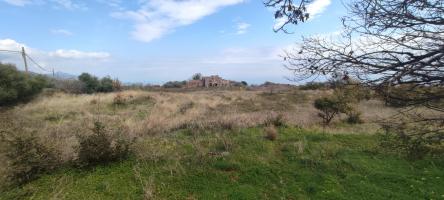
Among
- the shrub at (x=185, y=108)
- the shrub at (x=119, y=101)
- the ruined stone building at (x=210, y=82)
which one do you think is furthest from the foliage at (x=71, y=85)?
the ruined stone building at (x=210, y=82)

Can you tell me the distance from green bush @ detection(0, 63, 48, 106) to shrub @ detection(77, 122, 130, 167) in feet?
65.2

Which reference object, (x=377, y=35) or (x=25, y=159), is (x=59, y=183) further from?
(x=377, y=35)

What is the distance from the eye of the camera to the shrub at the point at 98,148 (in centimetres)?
772

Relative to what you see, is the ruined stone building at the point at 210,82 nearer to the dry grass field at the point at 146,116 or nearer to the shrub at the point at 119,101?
the dry grass field at the point at 146,116

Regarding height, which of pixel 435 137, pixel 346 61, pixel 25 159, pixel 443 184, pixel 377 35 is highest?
pixel 377 35

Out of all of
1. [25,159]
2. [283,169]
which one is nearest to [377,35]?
[283,169]

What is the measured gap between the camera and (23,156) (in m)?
7.13

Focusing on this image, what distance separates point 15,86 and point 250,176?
2436cm

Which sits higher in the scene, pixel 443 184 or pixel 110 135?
pixel 110 135

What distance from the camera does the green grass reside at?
22.2ft

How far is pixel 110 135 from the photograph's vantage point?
8.19 meters

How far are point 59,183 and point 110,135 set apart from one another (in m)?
1.62

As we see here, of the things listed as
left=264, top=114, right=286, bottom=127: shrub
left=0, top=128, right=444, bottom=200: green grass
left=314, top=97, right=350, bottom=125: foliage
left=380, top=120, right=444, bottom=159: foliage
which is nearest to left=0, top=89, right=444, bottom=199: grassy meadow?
left=0, top=128, right=444, bottom=200: green grass

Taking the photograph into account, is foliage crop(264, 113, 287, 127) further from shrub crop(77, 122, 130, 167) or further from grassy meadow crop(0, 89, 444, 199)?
shrub crop(77, 122, 130, 167)
